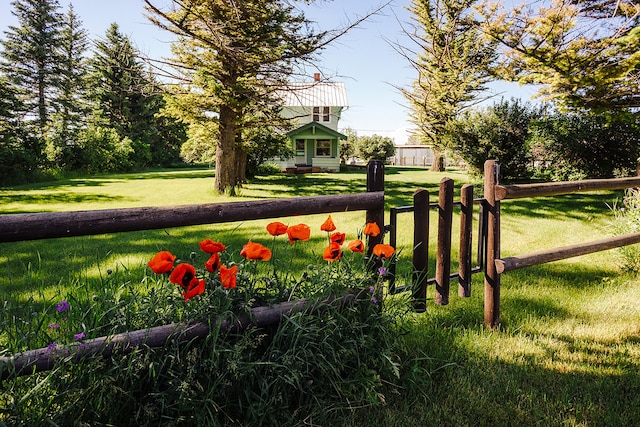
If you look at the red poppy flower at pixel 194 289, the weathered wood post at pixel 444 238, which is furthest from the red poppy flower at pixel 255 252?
the weathered wood post at pixel 444 238

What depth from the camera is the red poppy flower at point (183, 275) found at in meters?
1.98

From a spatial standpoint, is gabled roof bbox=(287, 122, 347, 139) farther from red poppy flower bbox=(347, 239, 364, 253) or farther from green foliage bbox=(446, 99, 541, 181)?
red poppy flower bbox=(347, 239, 364, 253)

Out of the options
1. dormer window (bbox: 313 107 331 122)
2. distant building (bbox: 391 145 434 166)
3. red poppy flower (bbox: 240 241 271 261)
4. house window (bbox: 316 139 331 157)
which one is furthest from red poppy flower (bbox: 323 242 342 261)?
distant building (bbox: 391 145 434 166)

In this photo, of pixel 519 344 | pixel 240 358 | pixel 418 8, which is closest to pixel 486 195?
pixel 519 344

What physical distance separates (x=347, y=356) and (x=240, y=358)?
698mm

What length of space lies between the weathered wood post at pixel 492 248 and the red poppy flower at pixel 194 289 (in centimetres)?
255

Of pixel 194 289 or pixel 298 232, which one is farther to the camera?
pixel 298 232

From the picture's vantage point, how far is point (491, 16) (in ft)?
28.2

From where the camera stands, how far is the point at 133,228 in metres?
2.08

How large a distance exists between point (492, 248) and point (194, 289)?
2613 millimetres

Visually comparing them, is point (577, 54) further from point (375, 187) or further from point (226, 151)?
point (226, 151)

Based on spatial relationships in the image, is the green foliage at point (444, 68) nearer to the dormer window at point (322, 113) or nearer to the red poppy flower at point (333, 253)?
the dormer window at point (322, 113)

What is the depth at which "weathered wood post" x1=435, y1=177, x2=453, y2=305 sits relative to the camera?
3.36 meters

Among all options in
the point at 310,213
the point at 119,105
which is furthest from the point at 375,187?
the point at 119,105
